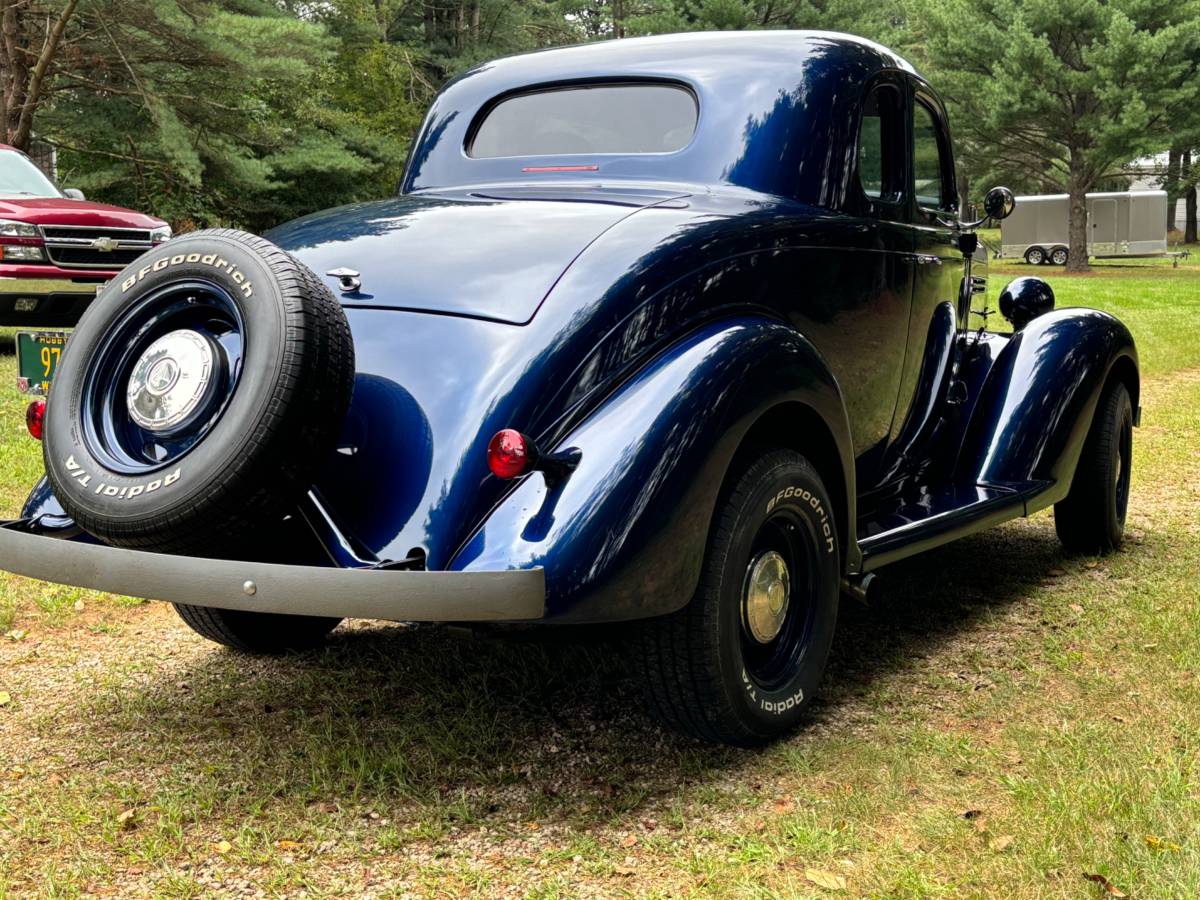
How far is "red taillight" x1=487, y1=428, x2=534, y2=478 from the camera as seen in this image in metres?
2.87

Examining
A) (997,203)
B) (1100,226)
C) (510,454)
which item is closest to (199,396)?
(510,454)

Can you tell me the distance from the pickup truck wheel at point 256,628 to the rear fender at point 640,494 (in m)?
1.47

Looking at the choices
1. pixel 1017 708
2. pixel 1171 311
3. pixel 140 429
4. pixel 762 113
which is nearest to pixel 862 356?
pixel 762 113

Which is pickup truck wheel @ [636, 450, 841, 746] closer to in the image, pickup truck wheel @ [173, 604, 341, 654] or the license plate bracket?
pickup truck wheel @ [173, 604, 341, 654]

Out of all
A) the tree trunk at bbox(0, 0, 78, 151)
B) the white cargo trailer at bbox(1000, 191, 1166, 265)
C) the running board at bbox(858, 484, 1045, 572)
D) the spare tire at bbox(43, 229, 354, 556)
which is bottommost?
the white cargo trailer at bbox(1000, 191, 1166, 265)

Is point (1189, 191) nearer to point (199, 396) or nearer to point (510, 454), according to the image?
point (510, 454)

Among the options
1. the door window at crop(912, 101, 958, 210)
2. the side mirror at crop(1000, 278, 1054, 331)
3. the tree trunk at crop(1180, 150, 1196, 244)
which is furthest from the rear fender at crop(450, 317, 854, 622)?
the tree trunk at crop(1180, 150, 1196, 244)

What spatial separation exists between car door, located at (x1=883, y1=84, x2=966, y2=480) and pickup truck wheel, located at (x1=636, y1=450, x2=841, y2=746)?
1.14m

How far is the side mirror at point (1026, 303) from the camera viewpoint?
5.52 metres

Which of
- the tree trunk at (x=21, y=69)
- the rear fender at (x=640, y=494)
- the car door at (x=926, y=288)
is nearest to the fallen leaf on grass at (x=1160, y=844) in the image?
the rear fender at (x=640, y=494)

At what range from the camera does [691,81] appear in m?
4.14

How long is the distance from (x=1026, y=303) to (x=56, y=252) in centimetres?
851

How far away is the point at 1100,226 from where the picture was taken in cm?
3781

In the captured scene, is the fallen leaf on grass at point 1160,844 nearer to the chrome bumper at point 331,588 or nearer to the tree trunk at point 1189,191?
the chrome bumper at point 331,588
